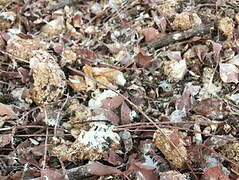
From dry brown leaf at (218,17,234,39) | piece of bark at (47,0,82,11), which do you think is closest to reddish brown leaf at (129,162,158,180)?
dry brown leaf at (218,17,234,39)

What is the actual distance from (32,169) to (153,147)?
0.39 metres

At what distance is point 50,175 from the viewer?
1208 mm

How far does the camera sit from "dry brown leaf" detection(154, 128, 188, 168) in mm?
1249

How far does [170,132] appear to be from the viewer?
1.29 meters

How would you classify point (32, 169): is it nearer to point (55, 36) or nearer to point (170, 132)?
point (170, 132)

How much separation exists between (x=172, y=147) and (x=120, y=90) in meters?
0.34

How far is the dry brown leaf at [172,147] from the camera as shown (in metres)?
1.25

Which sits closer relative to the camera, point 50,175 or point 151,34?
point 50,175

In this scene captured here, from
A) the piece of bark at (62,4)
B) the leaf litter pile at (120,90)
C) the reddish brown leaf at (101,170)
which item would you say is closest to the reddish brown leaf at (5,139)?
the leaf litter pile at (120,90)

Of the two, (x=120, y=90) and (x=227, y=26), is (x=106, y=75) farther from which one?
(x=227, y=26)

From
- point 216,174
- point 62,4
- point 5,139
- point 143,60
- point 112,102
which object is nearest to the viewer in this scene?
point 216,174

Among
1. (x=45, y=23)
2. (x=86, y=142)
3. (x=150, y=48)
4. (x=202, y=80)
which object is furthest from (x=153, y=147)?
(x=45, y=23)

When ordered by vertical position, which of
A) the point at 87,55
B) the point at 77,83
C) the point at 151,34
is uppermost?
the point at 151,34

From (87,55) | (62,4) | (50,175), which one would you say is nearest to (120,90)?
(87,55)
